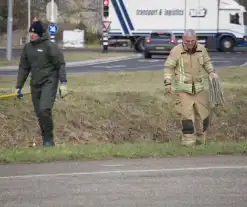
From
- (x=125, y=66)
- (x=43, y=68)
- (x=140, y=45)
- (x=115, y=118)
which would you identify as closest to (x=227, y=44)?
(x=140, y=45)

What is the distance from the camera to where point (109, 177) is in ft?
29.0

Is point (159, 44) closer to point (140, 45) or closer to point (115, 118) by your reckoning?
point (140, 45)

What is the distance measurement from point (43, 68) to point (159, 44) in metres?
29.8

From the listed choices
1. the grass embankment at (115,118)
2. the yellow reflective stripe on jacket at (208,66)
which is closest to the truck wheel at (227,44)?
the grass embankment at (115,118)

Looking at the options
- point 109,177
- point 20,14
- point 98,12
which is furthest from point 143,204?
point 98,12

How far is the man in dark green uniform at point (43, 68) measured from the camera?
11.6 metres

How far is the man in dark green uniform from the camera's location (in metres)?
11.6

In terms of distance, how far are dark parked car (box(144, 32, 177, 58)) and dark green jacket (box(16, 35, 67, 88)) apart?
2944cm

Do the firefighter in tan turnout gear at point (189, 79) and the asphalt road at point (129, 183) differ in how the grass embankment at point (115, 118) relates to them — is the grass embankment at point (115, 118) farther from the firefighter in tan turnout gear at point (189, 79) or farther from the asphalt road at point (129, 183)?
the asphalt road at point (129, 183)

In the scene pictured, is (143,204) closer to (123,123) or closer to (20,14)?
(123,123)

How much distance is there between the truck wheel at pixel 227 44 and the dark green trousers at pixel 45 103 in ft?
133

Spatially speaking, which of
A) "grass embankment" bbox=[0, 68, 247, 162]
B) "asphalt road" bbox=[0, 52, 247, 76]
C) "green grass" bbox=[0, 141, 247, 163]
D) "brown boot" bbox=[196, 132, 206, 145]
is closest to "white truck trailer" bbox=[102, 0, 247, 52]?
"asphalt road" bbox=[0, 52, 247, 76]

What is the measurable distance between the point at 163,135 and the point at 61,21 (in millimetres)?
74776

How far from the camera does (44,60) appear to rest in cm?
1166
